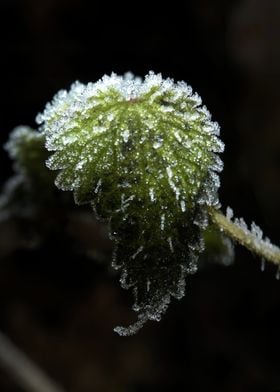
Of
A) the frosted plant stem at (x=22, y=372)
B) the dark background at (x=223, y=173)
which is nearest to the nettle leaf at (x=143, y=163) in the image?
the frosted plant stem at (x=22, y=372)

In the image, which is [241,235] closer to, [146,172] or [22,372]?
[146,172]


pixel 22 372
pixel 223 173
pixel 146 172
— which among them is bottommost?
pixel 22 372

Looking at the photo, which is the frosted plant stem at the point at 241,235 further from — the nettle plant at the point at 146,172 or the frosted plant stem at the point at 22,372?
the frosted plant stem at the point at 22,372

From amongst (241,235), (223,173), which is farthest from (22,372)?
(241,235)

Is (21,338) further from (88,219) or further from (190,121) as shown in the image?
(190,121)

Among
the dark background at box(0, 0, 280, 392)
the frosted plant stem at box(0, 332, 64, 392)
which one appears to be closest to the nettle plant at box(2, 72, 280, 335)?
the frosted plant stem at box(0, 332, 64, 392)

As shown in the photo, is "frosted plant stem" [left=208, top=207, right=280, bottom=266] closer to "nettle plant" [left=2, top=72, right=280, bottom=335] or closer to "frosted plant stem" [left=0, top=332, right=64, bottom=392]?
"nettle plant" [left=2, top=72, right=280, bottom=335]
